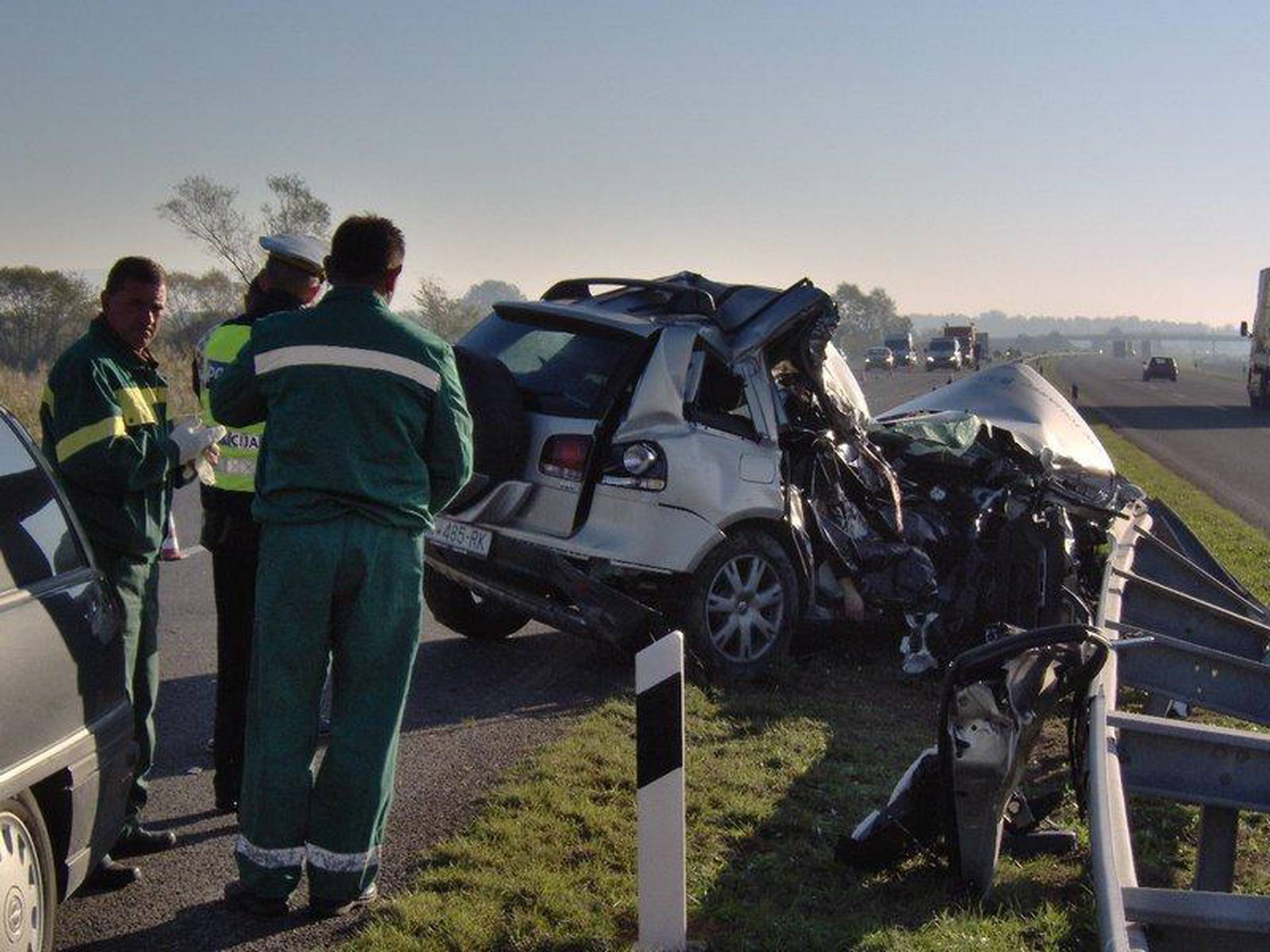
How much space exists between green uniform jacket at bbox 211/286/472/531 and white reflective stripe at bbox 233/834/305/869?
0.94m

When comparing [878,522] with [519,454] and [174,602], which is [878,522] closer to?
[519,454]

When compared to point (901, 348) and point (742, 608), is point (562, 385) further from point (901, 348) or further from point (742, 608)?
point (901, 348)

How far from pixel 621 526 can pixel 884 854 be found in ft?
7.96

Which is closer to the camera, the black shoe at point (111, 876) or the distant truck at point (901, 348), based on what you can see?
the black shoe at point (111, 876)

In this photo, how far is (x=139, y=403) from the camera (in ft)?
14.0

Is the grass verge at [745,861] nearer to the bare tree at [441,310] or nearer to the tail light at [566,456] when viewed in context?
the tail light at [566,456]

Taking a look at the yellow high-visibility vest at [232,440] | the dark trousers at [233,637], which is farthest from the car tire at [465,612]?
the yellow high-visibility vest at [232,440]

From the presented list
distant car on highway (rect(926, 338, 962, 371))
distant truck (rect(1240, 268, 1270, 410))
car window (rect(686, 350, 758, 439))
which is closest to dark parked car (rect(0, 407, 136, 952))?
car window (rect(686, 350, 758, 439))

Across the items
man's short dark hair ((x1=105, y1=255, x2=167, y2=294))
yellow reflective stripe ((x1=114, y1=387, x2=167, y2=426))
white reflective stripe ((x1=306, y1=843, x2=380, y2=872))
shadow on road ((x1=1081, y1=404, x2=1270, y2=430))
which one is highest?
man's short dark hair ((x1=105, y1=255, x2=167, y2=294))

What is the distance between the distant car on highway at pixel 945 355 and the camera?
72562 millimetres

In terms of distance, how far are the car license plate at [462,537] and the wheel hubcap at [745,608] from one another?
1130mm

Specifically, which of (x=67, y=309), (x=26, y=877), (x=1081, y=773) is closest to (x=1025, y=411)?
(x=1081, y=773)

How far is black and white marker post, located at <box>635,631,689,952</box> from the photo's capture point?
11.7 feet

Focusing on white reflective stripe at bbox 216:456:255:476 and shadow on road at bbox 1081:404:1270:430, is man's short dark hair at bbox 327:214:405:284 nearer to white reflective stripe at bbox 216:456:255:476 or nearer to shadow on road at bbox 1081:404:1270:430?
white reflective stripe at bbox 216:456:255:476
